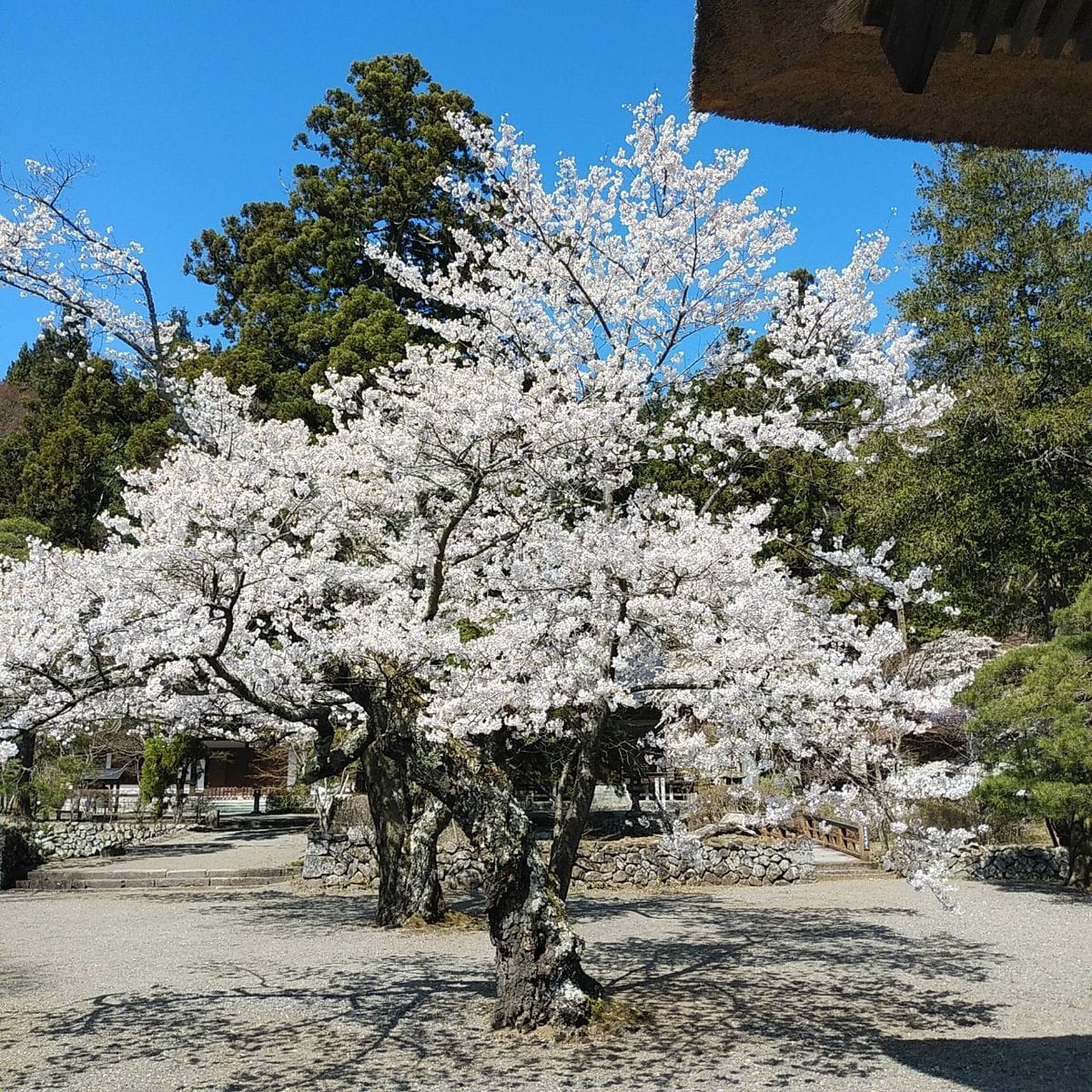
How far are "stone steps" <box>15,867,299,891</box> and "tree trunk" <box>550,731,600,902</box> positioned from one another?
974 centimetres

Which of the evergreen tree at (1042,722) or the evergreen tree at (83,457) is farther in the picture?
the evergreen tree at (83,457)

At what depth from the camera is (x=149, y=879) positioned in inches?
599

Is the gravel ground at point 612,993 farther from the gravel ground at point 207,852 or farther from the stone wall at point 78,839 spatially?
the stone wall at point 78,839

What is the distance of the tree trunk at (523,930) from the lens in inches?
236

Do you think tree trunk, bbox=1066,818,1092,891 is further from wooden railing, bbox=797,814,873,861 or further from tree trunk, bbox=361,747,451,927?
tree trunk, bbox=361,747,451,927

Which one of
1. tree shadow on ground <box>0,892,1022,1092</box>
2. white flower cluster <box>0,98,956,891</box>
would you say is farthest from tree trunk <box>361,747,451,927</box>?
white flower cluster <box>0,98,956,891</box>

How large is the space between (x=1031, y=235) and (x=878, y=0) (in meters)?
13.4

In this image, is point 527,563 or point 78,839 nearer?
point 527,563

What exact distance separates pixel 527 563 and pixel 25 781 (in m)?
13.9

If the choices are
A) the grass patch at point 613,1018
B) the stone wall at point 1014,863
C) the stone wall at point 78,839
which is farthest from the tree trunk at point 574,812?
the stone wall at point 78,839

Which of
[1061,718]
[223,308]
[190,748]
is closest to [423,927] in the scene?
[1061,718]

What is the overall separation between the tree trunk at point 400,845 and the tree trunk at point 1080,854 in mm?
9239

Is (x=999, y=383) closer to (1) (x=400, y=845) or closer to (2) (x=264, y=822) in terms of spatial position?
(1) (x=400, y=845)

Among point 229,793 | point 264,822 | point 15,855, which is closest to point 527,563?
point 15,855
